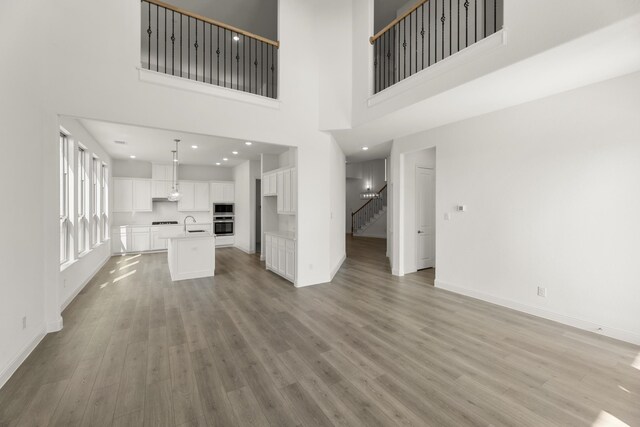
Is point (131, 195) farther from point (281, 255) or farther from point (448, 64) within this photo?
point (448, 64)

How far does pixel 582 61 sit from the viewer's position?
2.58 m

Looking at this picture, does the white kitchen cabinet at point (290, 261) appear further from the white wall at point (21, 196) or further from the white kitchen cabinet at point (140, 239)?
the white kitchen cabinet at point (140, 239)

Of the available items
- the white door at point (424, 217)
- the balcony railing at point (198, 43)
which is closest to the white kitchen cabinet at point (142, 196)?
the balcony railing at point (198, 43)

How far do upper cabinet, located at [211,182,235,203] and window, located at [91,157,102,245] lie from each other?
3236mm

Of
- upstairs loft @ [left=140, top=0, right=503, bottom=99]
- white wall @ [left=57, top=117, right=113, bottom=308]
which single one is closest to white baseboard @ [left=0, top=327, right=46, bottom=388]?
white wall @ [left=57, top=117, right=113, bottom=308]

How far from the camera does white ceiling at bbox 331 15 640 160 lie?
90.9 inches

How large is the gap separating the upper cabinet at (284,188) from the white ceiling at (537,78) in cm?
176

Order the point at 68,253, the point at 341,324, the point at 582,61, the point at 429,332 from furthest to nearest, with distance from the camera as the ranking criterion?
the point at 68,253 < the point at 341,324 < the point at 429,332 < the point at 582,61

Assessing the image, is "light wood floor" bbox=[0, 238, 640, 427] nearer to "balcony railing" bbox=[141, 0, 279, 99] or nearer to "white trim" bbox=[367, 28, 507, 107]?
"white trim" bbox=[367, 28, 507, 107]

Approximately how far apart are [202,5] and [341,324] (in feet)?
22.5

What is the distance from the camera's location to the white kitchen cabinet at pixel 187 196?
28.8ft

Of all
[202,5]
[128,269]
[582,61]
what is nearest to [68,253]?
[128,269]

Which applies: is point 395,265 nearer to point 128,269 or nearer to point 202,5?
point 128,269

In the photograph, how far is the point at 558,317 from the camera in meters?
3.32
